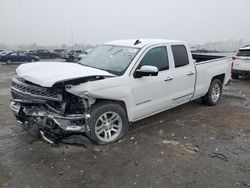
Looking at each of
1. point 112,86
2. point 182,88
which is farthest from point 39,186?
point 182,88

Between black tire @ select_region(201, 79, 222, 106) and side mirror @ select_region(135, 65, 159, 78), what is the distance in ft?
9.70

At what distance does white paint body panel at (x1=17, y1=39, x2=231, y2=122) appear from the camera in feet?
14.4

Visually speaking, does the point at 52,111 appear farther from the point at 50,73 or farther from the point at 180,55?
the point at 180,55

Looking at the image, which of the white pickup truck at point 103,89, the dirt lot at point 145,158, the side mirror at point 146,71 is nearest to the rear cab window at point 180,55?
the white pickup truck at point 103,89

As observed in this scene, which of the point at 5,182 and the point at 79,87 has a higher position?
the point at 79,87

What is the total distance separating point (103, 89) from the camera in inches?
177

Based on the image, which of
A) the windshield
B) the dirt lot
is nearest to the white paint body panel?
the windshield

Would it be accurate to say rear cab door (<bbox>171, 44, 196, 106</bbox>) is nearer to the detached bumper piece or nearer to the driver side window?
the driver side window

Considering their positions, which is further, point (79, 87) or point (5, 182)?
point (79, 87)

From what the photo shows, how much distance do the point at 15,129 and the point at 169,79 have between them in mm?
3441

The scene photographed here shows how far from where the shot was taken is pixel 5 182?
3.62m

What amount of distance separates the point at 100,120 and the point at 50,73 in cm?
117

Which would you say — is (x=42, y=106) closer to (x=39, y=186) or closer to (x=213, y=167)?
(x=39, y=186)

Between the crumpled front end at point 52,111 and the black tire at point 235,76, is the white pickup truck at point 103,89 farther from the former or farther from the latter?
the black tire at point 235,76
